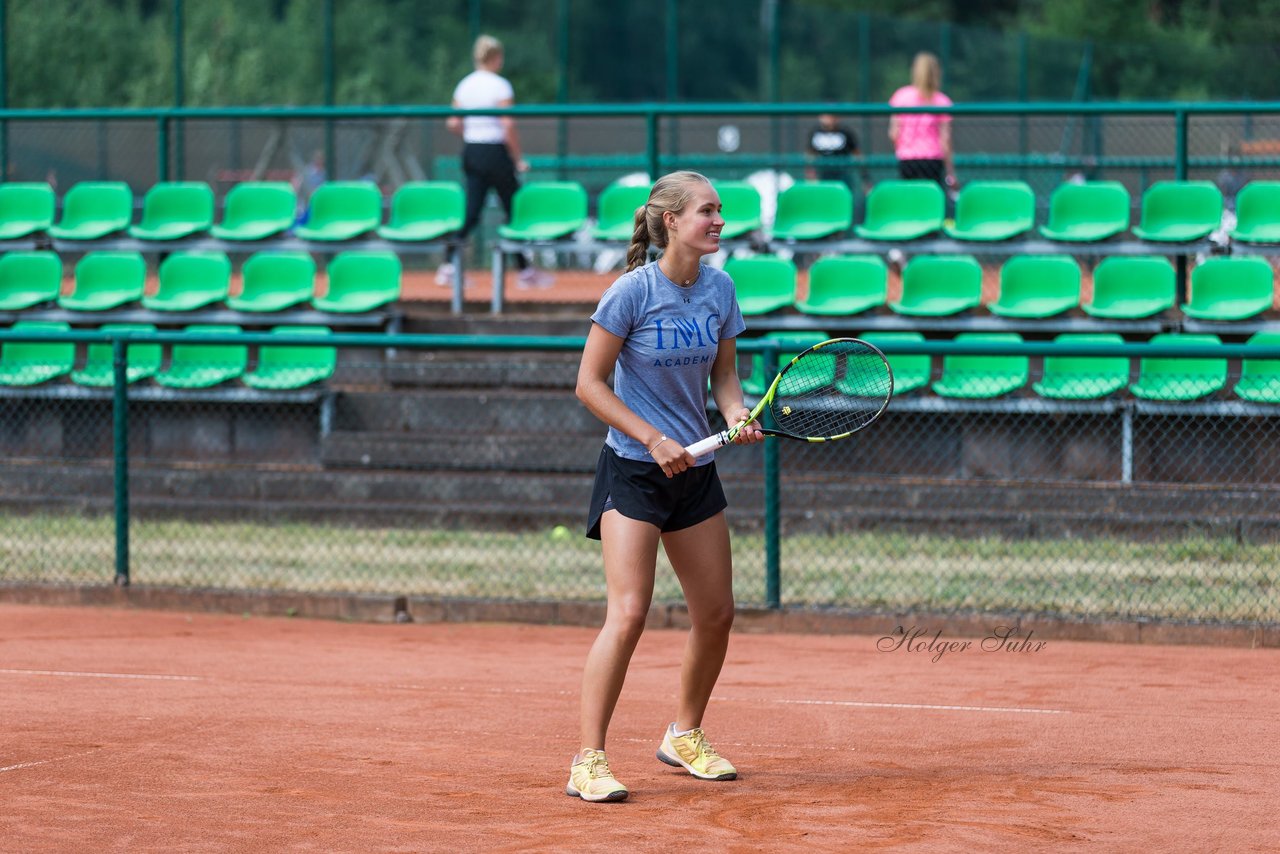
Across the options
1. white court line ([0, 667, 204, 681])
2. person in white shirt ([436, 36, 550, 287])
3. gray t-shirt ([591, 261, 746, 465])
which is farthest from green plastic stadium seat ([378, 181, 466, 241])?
gray t-shirt ([591, 261, 746, 465])

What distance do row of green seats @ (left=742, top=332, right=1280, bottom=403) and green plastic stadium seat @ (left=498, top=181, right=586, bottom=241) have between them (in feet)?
8.46

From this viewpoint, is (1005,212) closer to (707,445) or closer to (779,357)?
(779,357)

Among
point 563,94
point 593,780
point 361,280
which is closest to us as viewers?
point 593,780

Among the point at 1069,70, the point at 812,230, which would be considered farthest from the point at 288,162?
the point at 812,230

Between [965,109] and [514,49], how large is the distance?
85.9 ft

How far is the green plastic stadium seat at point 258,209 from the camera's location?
1438 centimetres

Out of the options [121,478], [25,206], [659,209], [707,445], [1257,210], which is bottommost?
[121,478]

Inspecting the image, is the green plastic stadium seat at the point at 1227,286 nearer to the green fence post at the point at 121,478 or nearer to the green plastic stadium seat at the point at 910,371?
the green plastic stadium seat at the point at 910,371

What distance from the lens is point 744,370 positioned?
11.4 m

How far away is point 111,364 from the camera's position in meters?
12.8

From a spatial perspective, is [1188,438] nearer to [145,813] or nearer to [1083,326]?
[1083,326]

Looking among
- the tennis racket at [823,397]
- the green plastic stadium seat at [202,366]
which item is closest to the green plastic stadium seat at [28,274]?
the green plastic stadium seat at [202,366]

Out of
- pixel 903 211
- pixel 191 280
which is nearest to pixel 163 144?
pixel 191 280

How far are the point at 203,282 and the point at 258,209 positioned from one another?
102 centimetres
